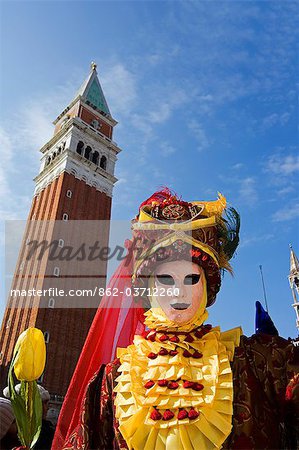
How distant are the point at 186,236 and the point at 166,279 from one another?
0.28 m

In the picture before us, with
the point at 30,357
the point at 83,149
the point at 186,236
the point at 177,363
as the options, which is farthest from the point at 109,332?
the point at 83,149

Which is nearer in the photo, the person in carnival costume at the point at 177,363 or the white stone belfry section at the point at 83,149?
the person in carnival costume at the point at 177,363

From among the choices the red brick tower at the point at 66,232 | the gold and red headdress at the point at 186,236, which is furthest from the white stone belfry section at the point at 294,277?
the gold and red headdress at the point at 186,236

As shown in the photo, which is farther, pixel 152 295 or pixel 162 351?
pixel 152 295

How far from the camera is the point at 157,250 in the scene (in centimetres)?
221

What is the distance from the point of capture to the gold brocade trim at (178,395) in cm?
168

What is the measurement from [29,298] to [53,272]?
1.87 meters

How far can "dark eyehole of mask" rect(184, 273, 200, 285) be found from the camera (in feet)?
7.00

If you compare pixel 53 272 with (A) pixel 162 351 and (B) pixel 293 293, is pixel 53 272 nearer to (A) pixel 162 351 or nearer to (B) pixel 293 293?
(B) pixel 293 293

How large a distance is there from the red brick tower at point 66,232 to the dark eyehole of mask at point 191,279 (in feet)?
54.0

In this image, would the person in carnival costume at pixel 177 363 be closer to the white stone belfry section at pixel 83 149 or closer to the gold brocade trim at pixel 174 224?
the gold brocade trim at pixel 174 224

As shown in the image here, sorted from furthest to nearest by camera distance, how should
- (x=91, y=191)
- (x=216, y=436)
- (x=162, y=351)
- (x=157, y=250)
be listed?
(x=91, y=191) → (x=157, y=250) → (x=162, y=351) → (x=216, y=436)

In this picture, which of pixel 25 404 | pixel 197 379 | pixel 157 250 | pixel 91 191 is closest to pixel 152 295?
pixel 157 250

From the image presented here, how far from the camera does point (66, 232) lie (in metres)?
21.7
